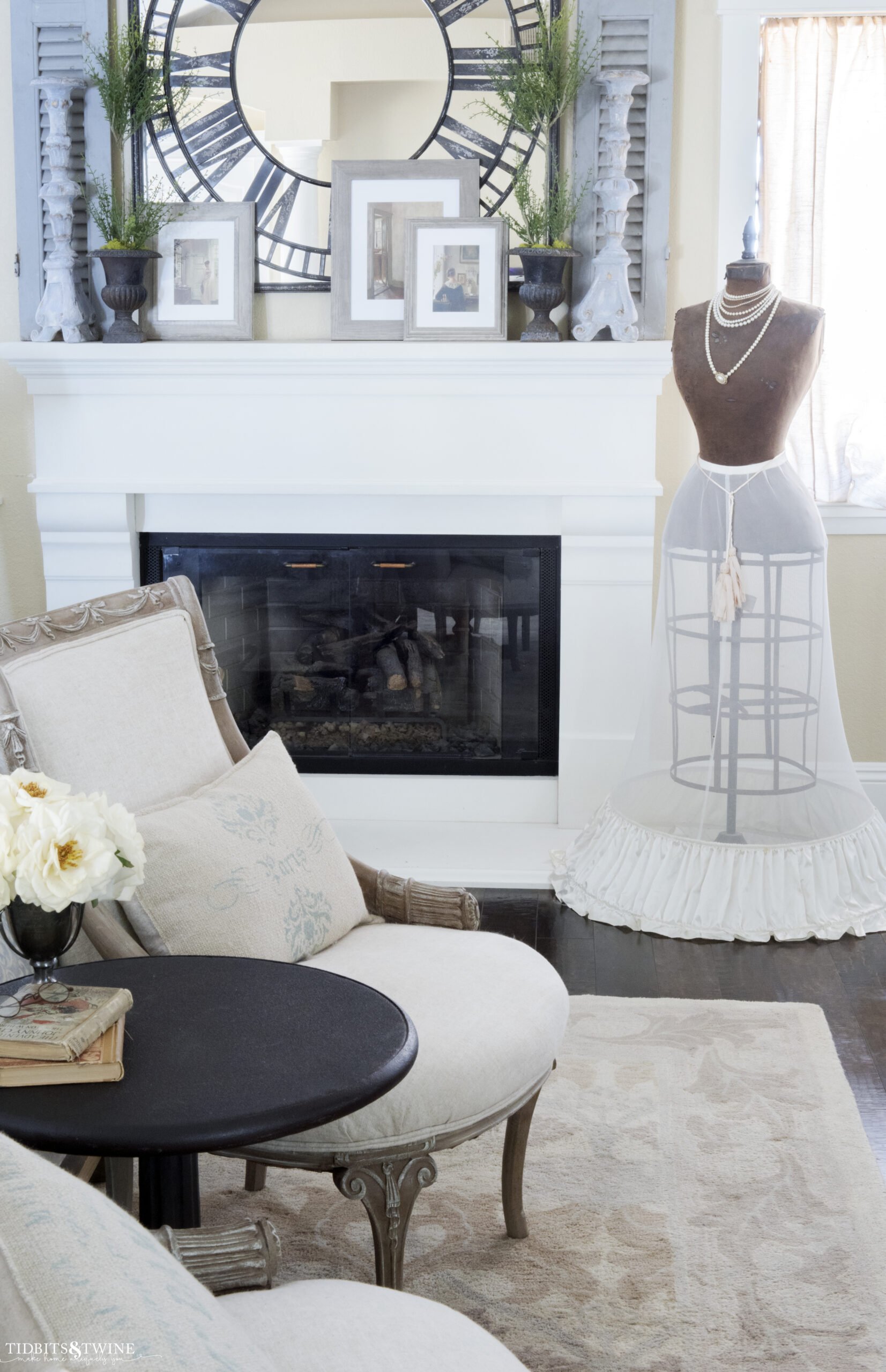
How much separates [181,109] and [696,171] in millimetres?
1472

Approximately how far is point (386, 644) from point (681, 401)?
114 centimetres

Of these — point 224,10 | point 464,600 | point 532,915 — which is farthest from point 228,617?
point 224,10

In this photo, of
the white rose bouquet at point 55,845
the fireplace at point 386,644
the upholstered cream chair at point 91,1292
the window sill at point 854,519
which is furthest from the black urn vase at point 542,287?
the upholstered cream chair at point 91,1292

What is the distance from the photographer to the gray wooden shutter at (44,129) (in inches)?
140

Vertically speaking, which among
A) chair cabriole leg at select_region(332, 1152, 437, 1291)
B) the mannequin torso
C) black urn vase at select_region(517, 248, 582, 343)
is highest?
black urn vase at select_region(517, 248, 582, 343)

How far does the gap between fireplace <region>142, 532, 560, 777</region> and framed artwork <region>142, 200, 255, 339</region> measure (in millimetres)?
617

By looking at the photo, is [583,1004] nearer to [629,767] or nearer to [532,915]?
[532,915]

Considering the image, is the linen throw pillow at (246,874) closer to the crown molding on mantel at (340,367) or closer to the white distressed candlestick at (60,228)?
the crown molding on mantel at (340,367)

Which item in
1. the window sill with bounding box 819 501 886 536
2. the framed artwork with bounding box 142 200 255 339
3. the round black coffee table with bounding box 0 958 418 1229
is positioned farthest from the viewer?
the window sill with bounding box 819 501 886 536

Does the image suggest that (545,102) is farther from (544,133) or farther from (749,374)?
(749,374)

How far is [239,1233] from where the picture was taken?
134 cm

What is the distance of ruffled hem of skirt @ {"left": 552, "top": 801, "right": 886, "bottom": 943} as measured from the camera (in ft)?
10.2

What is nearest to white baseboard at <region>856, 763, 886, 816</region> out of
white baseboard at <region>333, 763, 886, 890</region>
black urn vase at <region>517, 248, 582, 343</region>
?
white baseboard at <region>333, 763, 886, 890</region>

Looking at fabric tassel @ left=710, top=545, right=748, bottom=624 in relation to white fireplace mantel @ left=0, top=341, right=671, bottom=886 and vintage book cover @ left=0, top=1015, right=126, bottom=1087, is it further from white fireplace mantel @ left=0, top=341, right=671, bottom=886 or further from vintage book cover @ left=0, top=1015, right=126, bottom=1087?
vintage book cover @ left=0, top=1015, right=126, bottom=1087
